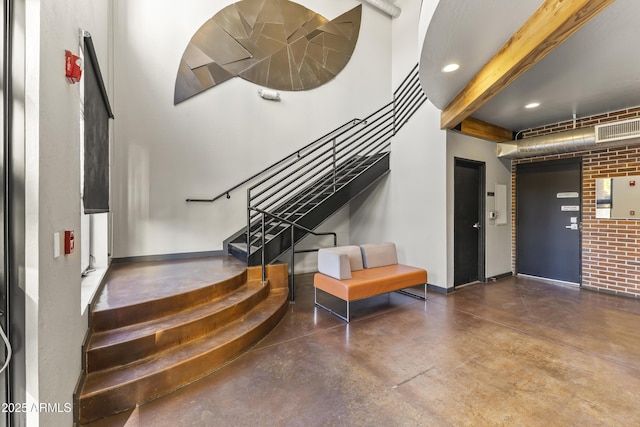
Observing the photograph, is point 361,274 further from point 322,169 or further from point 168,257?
point 168,257

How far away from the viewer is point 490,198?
5.32 m

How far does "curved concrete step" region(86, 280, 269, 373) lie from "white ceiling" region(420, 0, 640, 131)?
10.8 feet

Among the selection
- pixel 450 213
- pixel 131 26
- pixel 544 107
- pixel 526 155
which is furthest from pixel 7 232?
pixel 526 155

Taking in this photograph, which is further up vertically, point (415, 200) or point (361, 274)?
point (415, 200)

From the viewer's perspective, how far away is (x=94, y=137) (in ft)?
9.00

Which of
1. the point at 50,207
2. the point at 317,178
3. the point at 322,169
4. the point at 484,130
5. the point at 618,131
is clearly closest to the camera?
the point at 50,207

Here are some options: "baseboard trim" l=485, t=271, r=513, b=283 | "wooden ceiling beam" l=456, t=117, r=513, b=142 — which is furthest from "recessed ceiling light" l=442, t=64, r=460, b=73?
"baseboard trim" l=485, t=271, r=513, b=283

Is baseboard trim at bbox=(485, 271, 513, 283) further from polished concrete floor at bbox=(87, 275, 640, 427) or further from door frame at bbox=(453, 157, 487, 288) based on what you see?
polished concrete floor at bbox=(87, 275, 640, 427)

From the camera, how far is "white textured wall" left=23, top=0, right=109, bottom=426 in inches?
49.6

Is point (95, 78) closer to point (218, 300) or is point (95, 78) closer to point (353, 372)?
point (218, 300)

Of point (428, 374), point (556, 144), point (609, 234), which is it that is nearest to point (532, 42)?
point (428, 374)

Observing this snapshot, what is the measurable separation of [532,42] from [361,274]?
3.02 meters

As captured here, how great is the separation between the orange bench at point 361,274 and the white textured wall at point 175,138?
2.09 m

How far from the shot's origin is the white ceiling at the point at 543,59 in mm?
2225
